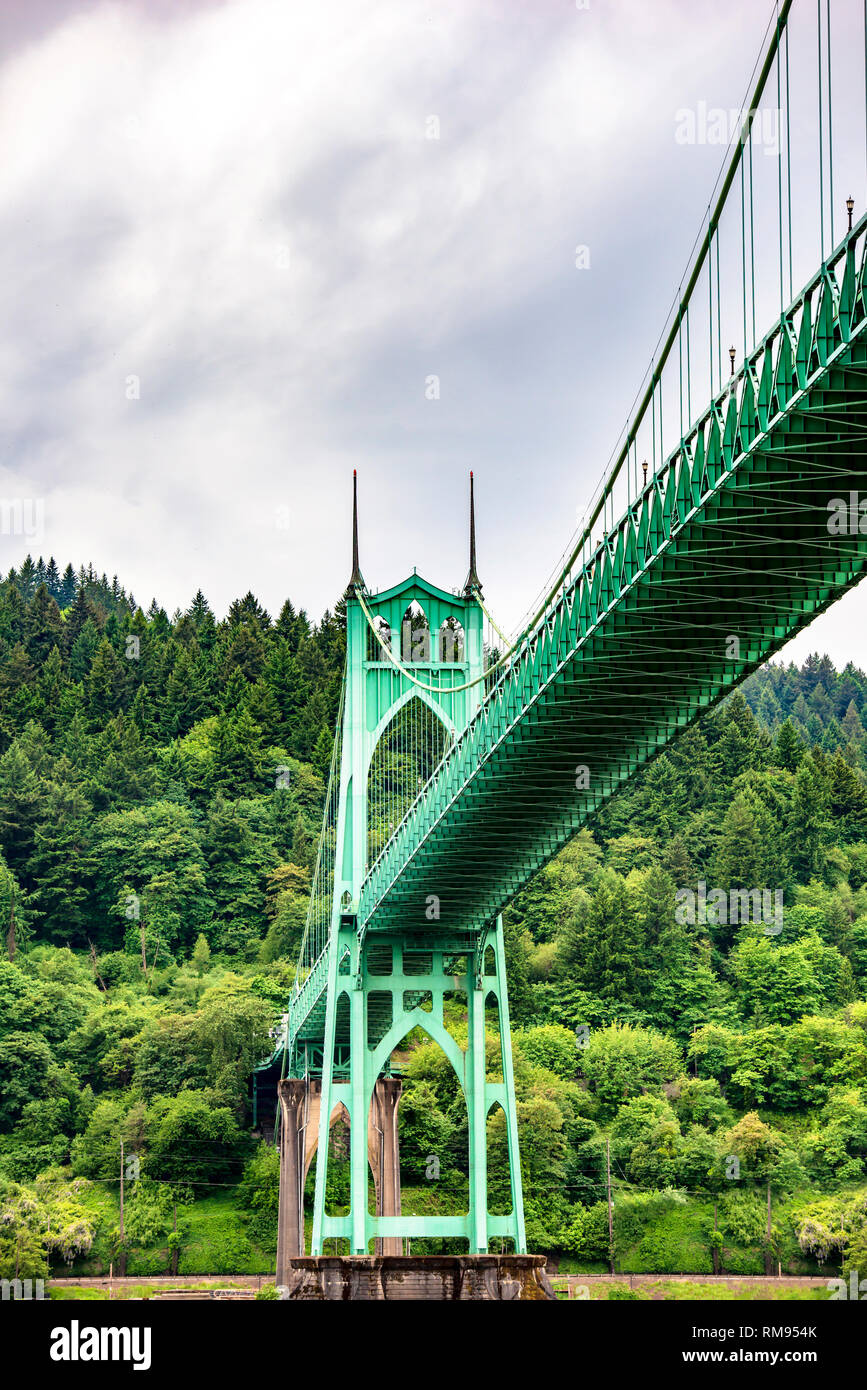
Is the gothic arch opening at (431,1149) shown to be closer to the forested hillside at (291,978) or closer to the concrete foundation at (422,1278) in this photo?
the forested hillside at (291,978)

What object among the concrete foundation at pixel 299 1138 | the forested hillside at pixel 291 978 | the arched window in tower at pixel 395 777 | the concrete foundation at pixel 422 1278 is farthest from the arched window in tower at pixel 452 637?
the forested hillside at pixel 291 978

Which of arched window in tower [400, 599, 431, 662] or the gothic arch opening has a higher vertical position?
arched window in tower [400, 599, 431, 662]

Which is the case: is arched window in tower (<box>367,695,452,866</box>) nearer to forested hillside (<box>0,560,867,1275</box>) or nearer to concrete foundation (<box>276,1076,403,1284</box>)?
concrete foundation (<box>276,1076,403,1284</box>)

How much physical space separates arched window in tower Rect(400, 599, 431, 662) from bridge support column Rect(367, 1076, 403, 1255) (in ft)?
42.0

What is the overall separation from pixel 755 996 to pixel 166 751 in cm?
3323

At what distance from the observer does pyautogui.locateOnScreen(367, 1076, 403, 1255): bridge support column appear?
155ft

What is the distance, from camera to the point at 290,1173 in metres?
53.6

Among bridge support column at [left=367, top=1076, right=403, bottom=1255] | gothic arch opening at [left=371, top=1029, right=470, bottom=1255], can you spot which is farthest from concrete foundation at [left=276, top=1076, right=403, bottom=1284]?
gothic arch opening at [left=371, top=1029, right=470, bottom=1255]

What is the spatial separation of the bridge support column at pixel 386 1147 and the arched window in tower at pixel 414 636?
42.0 feet

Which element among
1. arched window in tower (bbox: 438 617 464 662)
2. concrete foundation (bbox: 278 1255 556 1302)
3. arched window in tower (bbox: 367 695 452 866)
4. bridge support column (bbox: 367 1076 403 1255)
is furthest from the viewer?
bridge support column (bbox: 367 1076 403 1255)

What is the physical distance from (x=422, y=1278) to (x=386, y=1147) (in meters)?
14.7

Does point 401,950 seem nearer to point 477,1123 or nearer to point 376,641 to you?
point 477,1123

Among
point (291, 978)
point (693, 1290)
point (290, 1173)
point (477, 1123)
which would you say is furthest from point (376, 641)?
point (291, 978)

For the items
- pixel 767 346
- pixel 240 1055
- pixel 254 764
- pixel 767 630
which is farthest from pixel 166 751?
pixel 767 346
